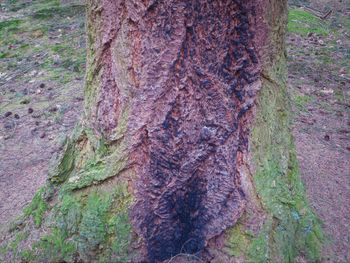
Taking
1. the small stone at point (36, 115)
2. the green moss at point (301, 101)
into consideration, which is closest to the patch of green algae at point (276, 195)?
the green moss at point (301, 101)

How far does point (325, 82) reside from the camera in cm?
494

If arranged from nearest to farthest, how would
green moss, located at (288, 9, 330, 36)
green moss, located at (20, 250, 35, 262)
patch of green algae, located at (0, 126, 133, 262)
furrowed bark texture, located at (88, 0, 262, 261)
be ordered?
1. furrowed bark texture, located at (88, 0, 262, 261)
2. patch of green algae, located at (0, 126, 133, 262)
3. green moss, located at (20, 250, 35, 262)
4. green moss, located at (288, 9, 330, 36)

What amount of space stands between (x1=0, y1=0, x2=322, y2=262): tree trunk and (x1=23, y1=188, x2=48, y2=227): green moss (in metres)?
0.01

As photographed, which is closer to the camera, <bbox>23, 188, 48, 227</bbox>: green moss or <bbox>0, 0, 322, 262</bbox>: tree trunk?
<bbox>0, 0, 322, 262</bbox>: tree trunk

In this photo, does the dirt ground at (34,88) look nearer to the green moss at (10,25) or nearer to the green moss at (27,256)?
the green moss at (10,25)

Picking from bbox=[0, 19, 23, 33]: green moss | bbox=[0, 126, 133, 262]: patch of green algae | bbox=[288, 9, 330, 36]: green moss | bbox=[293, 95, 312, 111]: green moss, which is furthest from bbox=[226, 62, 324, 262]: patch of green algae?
bbox=[0, 19, 23, 33]: green moss

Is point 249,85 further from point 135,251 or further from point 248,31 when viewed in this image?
point 135,251

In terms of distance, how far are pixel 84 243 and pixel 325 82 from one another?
150 inches

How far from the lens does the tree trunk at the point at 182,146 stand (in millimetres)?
1900

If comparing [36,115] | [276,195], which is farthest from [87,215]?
[36,115]

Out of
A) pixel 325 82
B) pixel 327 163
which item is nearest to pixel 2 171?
pixel 327 163

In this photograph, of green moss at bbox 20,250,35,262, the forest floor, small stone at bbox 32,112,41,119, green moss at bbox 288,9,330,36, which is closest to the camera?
green moss at bbox 20,250,35,262

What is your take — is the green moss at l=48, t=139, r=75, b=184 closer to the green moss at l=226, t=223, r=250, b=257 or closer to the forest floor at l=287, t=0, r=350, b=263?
the green moss at l=226, t=223, r=250, b=257

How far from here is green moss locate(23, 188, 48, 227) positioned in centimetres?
231
